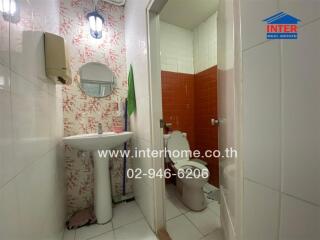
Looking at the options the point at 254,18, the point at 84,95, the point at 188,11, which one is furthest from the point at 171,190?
the point at 188,11

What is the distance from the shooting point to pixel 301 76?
0.29 meters

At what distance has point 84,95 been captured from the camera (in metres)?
1.69

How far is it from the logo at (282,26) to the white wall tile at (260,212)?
329mm

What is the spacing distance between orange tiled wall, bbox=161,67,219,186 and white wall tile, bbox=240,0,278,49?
174 centimetres

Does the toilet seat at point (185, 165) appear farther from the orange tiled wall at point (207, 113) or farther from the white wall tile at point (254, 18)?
the white wall tile at point (254, 18)

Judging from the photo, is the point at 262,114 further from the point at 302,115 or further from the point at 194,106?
the point at 194,106

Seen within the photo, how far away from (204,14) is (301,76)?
2290 millimetres

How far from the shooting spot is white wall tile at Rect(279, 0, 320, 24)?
262 mm

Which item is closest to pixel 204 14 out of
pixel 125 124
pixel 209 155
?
pixel 125 124

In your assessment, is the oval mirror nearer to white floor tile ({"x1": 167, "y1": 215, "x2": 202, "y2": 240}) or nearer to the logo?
white floor tile ({"x1": 167, "y1": 215, "x2": 202, "y2": 240})

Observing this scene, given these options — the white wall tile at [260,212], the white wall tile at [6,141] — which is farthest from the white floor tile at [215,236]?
the white wall tile at [6,141]

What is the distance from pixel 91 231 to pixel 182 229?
2.69ft

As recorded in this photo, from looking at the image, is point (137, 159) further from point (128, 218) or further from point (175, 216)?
point (175, 216)

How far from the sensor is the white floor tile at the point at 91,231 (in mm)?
1329
